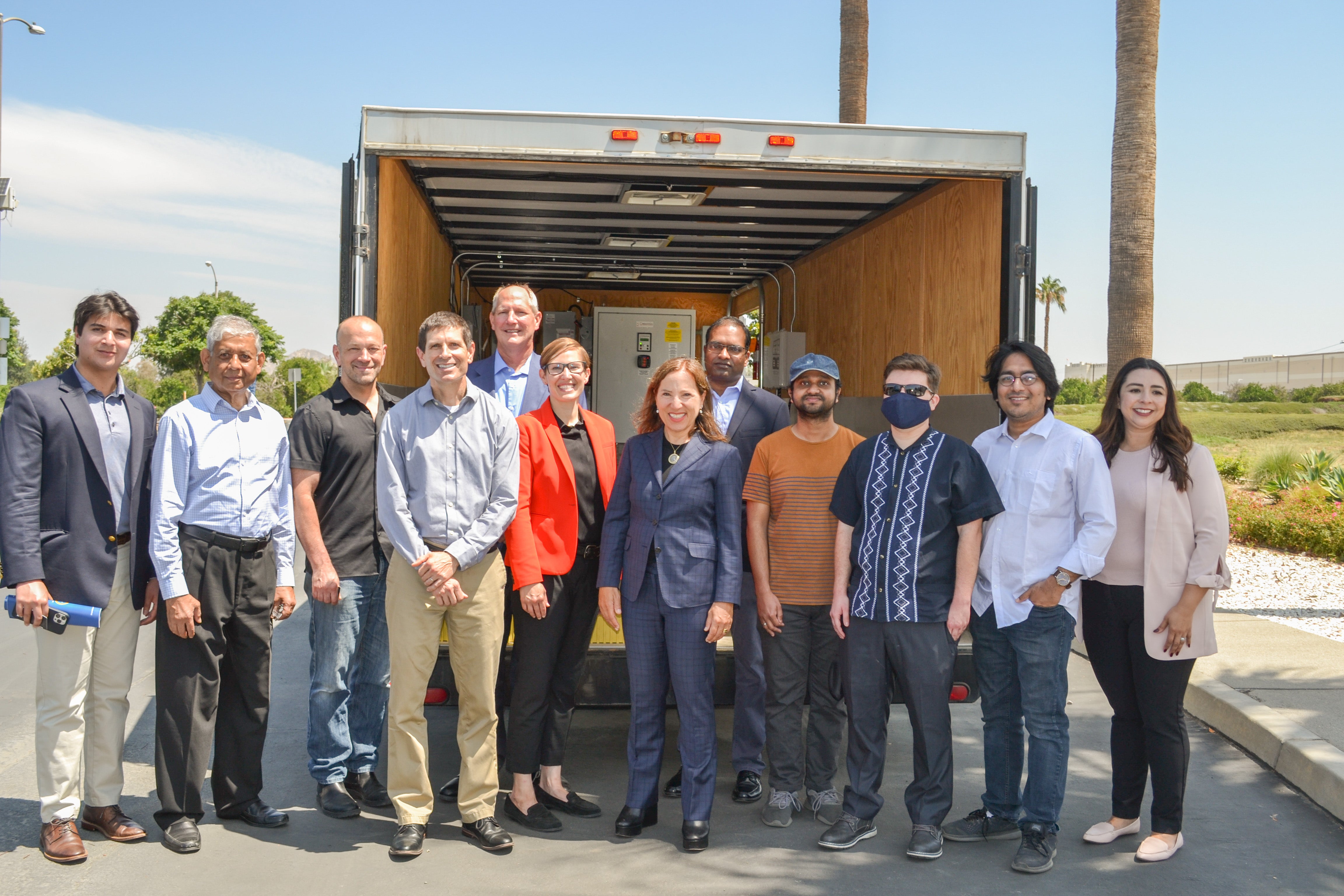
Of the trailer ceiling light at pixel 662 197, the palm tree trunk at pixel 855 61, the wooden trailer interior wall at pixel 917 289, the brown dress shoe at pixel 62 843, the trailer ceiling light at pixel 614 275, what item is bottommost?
the brown dress shoe at pixel 62 843

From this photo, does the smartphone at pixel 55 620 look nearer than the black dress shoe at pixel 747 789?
Yes

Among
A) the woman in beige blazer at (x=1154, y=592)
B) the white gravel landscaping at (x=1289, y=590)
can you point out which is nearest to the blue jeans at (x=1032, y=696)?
the woman in beige blazer at (x=1154, y=592)

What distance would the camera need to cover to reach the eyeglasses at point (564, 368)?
13.0 feet

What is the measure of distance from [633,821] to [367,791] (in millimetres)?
1159

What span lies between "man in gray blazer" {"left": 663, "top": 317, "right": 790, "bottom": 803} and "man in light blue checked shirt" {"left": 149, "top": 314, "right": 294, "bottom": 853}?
1722mm

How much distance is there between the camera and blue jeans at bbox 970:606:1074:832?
12.0 feet

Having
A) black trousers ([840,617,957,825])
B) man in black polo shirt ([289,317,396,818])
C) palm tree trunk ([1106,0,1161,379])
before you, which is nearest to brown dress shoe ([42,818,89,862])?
man in black polo shirt ([289,317,396,818])

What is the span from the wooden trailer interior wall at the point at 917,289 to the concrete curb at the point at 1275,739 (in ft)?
7.02

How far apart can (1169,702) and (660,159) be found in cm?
302

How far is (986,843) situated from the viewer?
390cm

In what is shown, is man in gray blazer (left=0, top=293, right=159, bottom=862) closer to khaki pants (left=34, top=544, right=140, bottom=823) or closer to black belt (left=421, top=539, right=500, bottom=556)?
khaki pants (left=34, top=544, right=140, bottom=823)

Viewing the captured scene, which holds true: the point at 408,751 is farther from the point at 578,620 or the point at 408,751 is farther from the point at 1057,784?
the point at 1057,784

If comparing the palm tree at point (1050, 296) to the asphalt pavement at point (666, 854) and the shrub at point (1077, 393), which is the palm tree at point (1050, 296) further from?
the asphalt pavement at point (666, 854)

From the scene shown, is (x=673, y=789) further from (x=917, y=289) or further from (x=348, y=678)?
(x=917, y=289)
